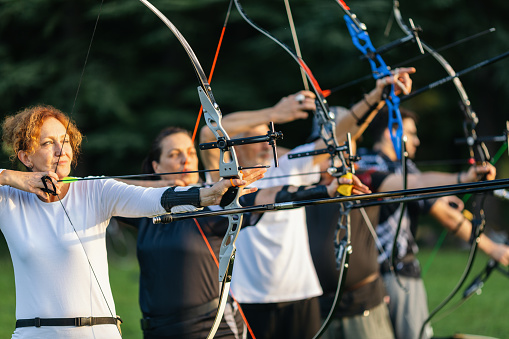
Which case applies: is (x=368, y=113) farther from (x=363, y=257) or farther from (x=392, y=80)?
(x=363, y=257)

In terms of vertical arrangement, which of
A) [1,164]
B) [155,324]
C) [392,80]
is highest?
[392,80]

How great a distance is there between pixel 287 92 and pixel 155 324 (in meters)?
7.53

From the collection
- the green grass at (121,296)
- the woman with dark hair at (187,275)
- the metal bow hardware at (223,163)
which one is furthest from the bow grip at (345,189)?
the green grass at (121,296)

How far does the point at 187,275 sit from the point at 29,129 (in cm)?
80

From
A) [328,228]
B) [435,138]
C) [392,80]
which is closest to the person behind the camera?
[392,80]

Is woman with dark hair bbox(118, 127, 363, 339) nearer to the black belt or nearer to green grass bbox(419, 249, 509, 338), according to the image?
the black belt

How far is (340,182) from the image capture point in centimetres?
261

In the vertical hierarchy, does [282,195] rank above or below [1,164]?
below

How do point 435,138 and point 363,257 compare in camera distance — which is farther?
point 435,138

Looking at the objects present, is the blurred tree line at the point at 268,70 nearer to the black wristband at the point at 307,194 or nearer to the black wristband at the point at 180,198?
the black wristband at the point at 307,194

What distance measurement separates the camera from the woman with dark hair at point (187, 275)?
260 centimetres

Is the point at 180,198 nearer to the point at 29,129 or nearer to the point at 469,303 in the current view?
the point at 29,129

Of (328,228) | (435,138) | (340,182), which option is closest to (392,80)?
(340,182)

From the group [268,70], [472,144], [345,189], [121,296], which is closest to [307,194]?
[345,189]
